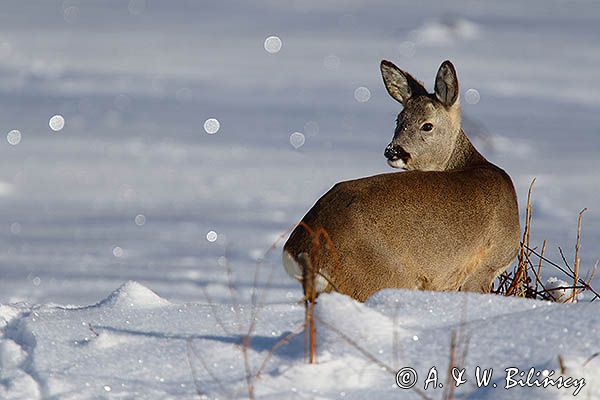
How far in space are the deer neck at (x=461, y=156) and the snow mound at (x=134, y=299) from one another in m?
2.04

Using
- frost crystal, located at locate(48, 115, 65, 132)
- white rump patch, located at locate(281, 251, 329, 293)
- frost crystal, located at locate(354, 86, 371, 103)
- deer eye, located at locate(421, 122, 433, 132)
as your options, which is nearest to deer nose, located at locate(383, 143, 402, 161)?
deer eye, located at locate(421, 122, 433, 132)

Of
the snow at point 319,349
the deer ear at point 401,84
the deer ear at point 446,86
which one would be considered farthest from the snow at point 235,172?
the deer ear at point 401,84

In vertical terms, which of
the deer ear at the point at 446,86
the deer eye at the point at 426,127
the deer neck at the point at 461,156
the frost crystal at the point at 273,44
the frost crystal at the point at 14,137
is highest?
the frost crystal at the point at 273,44

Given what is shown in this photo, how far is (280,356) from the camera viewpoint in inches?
132

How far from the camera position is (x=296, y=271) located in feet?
14.6

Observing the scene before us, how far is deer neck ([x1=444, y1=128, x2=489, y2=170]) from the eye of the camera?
5738 mm

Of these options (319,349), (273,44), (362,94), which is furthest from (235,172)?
(319,349)

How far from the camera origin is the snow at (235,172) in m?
3.34

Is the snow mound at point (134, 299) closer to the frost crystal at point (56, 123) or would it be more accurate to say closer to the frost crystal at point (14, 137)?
the frost crystal at point (14, 137)

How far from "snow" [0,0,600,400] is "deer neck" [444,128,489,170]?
25cm

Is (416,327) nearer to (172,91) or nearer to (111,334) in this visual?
(111,334)

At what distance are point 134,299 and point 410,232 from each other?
1099 mm

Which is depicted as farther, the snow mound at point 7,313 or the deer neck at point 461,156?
the deer neck at point 461,156

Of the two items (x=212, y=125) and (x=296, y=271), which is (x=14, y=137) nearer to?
(x=212, y=125)
